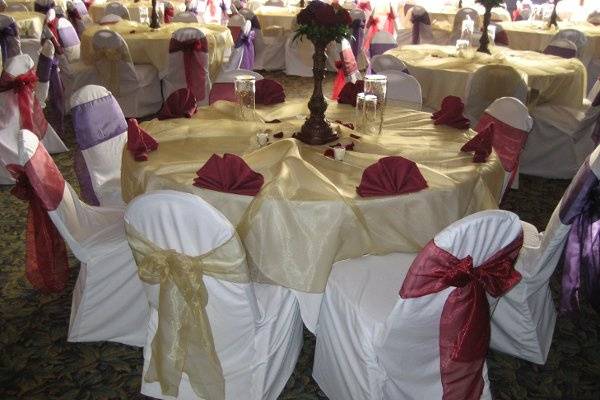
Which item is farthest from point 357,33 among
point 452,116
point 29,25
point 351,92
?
point 452,116

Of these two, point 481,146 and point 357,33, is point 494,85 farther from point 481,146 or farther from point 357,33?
point 357,33

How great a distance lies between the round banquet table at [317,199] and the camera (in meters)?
1.98

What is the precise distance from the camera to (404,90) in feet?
11.9

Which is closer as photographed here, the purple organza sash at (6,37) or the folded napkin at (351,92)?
the folded napkin at (351,92)

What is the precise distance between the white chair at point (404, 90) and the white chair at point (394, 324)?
1.64m

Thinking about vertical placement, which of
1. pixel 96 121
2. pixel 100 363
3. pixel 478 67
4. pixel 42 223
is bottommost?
pixel 100 363

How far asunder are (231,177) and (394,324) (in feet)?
2.45

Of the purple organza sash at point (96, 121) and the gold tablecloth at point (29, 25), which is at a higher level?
the gold tablecloth at point (29, 25)

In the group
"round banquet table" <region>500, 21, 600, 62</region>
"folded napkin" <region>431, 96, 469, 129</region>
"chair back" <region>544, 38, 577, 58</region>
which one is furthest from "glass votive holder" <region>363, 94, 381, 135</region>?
"round banquet table" <region>500, 21, 600, 62</region>

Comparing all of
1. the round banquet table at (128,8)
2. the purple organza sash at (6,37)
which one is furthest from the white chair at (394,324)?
the round banquet table at (128,8)

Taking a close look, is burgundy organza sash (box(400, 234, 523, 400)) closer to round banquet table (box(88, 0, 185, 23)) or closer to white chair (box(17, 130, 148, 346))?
white chair (box(17, 130, 148, 346))

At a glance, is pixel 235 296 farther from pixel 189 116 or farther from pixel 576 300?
pixel 576 300

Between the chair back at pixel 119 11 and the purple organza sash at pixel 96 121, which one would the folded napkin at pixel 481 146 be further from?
the chair back at pixel 119 11

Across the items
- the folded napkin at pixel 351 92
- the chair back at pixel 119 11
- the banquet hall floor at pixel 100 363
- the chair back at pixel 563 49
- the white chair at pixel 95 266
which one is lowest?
the banquet hall floor at pixel 100 363
